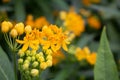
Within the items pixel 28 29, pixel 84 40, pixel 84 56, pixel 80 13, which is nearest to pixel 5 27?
pixel 28 29

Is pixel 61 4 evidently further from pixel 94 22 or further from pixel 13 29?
pixel 13 29

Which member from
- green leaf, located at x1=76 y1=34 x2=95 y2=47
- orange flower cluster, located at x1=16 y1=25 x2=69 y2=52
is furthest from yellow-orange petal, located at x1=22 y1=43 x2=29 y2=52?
green leaf, located at x1=76 y1=34 x2=95 y2=47

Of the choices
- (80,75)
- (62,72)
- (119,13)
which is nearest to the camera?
(62,72)

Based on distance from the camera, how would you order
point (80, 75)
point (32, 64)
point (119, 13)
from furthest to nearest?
point (119, 13) → point (80, 75) → point (32, 64)

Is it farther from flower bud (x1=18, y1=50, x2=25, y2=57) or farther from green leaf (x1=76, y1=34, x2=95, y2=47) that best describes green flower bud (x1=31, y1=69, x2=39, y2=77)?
green leaf (x1=76, y1=34, x2=95, y2=47)

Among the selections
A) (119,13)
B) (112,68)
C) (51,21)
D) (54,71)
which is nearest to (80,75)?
(54,71)

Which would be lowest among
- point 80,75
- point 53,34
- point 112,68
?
point 80,75

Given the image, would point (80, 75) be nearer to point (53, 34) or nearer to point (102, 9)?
point (102, 9)
